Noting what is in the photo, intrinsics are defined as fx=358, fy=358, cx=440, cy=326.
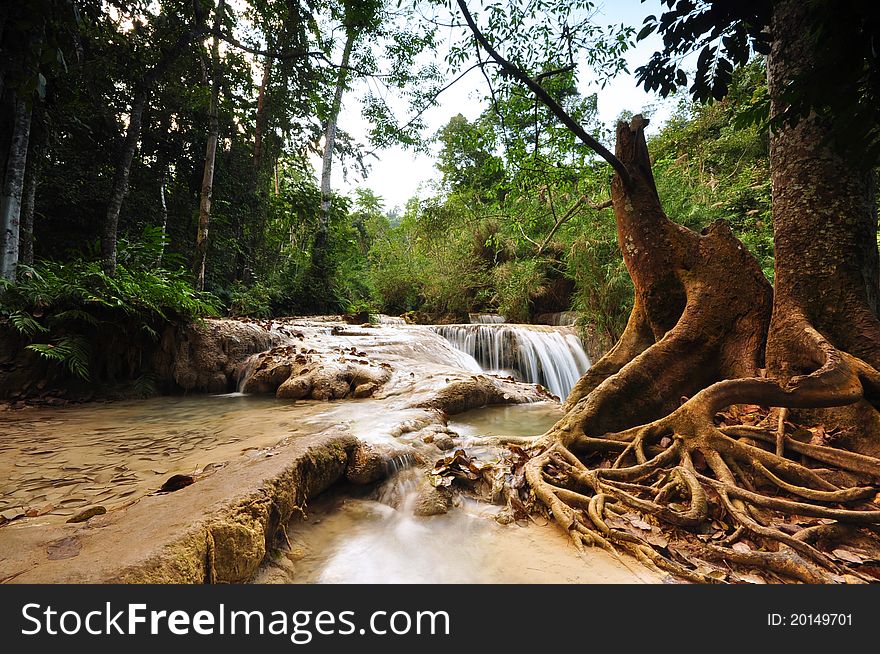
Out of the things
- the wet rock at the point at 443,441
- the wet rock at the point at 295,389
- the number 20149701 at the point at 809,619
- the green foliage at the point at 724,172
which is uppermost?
the green foliage at the point at 724,172

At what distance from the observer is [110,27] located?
23.6 ft

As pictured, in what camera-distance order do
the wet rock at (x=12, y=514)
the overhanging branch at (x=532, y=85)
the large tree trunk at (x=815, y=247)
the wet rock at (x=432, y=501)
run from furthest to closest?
the overhanging branch at (x=532, y=85) < the large tree trunk at (x=815, y=247) < the wet rock at (x=432, y=501) < the wet rock at (x=12, y=514)

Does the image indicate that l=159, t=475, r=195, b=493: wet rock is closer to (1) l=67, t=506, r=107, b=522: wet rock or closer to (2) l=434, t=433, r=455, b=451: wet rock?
(1) l=67, t=506, r=107, b=522: wet rock

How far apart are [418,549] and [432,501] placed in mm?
417

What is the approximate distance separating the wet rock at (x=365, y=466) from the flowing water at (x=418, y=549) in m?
0.12

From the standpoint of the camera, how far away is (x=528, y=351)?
32.4 ft

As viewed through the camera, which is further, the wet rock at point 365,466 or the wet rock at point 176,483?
the wet rock at point 365,466

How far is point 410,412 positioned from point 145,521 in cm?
284

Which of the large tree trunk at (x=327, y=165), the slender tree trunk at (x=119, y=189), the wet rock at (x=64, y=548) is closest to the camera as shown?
the wet rock at (x=64, y=548)

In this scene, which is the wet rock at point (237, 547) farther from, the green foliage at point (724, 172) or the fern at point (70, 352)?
the green foliage at point (724, 172)

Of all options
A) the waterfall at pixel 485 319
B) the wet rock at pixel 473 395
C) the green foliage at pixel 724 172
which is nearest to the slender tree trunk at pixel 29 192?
the wet rock at pixel 473 395

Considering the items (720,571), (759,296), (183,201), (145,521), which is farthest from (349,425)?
(183,201)

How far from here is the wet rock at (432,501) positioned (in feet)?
7.54

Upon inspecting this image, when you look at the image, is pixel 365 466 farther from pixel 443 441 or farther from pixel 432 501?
pixel 443 441
